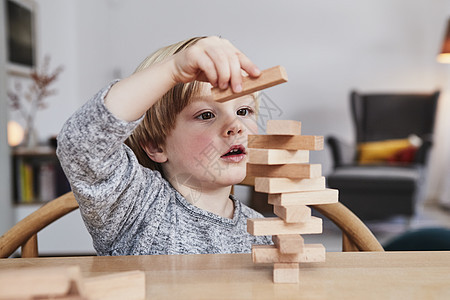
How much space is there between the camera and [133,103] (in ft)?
1.65

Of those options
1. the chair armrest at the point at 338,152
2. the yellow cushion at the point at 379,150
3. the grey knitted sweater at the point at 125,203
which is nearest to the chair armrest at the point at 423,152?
the yellow cushion at the point at 379,150

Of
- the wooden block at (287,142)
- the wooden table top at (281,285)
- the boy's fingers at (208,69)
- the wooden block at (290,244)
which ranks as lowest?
the wooden table top at (281,285)

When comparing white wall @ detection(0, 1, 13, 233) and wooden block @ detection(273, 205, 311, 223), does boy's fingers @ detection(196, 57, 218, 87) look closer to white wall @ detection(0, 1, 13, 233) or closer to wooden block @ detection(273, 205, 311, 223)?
wooden block @ detection(273, 205, 311, 223)

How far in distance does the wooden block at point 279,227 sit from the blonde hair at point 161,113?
0.33 m

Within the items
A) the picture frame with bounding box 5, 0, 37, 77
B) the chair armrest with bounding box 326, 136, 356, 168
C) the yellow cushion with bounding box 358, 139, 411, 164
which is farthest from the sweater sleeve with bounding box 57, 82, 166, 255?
the yellow cushion with bounding box 358, 139, 411, 164

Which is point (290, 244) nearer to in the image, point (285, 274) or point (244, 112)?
point (285, 274)

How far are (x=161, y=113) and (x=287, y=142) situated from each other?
345 mm

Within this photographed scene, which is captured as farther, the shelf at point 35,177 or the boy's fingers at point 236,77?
the shelf at point 35,177

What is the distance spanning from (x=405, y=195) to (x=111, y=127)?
306 cm

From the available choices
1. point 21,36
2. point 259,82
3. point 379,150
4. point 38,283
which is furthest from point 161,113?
point 379,150

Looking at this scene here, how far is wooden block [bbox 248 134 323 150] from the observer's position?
46 centimetres

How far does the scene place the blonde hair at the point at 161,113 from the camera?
735 millimetres

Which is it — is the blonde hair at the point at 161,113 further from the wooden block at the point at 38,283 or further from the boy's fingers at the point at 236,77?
the wooden block at the point at 38,283

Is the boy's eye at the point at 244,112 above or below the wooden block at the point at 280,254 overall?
above
